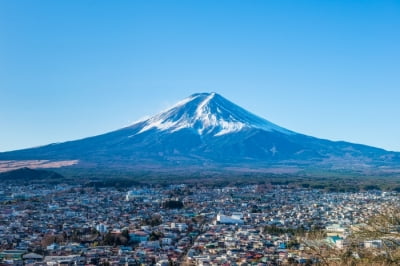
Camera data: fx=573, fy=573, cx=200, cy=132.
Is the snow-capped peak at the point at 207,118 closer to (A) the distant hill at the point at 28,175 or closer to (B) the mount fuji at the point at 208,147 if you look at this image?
(B) the mount fuji at the point at 208,147

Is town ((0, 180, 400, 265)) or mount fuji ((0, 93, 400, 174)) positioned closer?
town ((0, 180, 400, 265))

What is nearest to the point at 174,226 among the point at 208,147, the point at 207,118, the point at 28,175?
the point at 28,175

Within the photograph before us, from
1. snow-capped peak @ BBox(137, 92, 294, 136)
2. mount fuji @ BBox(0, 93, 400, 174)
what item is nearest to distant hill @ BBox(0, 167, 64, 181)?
mount fuji @ BBox(0, 93, 400, 174)

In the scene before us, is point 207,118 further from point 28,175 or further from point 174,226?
point 174,226

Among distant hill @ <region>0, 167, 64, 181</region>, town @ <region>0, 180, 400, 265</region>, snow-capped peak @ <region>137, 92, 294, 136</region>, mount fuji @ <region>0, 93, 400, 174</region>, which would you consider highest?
snow-capped peak @ <region>137, 92, 294, 136</region>

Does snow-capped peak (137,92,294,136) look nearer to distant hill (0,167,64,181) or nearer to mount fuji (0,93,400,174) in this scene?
mount fuji (0,93,400,174)
